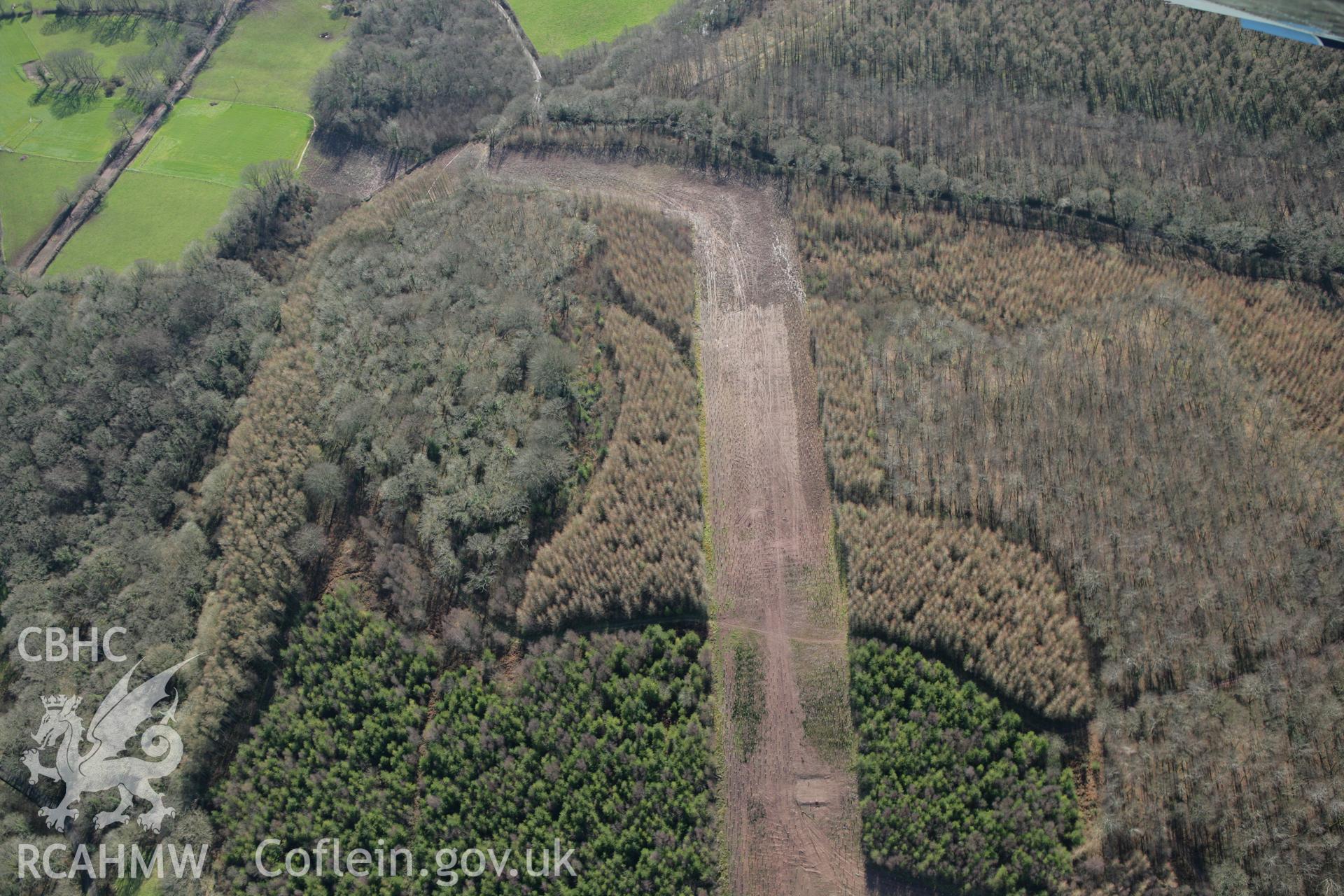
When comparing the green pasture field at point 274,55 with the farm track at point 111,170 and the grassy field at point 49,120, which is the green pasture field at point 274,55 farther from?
the grassy field at point 49,120

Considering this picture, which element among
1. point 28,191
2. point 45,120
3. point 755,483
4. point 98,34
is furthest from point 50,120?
point 755,483

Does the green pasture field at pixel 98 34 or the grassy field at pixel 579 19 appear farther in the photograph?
the green pasture field at pixel 98 34

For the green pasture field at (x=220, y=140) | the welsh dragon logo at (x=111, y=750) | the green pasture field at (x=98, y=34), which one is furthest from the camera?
the green pasture field at (x=98, y=34)

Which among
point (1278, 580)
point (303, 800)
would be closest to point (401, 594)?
point (303, 800)

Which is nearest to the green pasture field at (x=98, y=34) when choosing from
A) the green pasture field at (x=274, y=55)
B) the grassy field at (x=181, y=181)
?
the green pasture field at (x=274, y=55)

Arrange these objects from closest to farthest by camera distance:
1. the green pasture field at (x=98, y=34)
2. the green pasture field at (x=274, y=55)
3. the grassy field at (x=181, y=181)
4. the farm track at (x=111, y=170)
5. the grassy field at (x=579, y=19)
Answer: the grassy field at (x=181, y=181), the farm track at (x=111, y=170), the grassy field at (x=579, y=19), the green pasture field at (x=274, y=55), the green pasture field at (x=98, y=34)

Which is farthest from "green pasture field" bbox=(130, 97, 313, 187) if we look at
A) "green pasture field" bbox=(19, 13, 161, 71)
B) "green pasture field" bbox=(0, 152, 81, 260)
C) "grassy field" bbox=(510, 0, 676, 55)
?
"grassy field" bbox=(510, 0, 676, 55)

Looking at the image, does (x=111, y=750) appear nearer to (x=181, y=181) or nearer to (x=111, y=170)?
(x=181, y=181)
